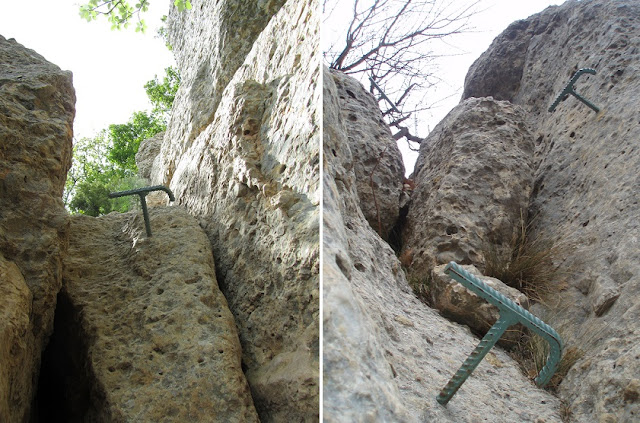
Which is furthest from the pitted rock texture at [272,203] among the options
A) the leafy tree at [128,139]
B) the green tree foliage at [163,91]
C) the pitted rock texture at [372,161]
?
the green tree foliage at [163,91]

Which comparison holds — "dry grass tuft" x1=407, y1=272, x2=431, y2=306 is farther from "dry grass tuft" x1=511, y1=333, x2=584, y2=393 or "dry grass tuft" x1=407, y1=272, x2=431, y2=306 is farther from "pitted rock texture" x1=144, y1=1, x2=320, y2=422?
"pitted rock texture" x1=144, y1=1, x2=320, y2=422

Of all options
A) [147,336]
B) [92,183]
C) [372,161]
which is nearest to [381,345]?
[147,336]

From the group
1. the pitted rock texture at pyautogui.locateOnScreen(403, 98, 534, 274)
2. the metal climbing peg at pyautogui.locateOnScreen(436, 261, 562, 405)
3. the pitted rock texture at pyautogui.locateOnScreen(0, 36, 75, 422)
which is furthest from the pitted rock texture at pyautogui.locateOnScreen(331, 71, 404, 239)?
the pitted rock texture at pyautogui.locateOnScreen(0, 36, 75, 422)

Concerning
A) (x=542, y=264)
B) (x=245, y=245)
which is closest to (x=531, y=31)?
(x=542, y=264)

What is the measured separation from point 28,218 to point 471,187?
10.4 ft

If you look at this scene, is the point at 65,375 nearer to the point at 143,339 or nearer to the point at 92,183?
the point at 143,339

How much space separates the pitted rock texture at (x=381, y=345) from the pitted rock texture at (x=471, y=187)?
633 millimetres

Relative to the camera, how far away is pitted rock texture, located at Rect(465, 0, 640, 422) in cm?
271

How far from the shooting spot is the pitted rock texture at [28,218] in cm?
186

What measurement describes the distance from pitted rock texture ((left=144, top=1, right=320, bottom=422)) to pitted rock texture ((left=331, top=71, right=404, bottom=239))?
3.66 ft

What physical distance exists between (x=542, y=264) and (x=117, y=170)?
3.95 meters

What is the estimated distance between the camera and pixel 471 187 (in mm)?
4102

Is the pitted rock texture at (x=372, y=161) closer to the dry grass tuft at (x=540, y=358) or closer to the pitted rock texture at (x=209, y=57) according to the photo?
the pitted rock texture at (x=209, y=57)

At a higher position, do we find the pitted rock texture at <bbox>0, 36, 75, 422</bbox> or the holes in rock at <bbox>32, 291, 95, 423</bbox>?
the pitted rock texture at <bbox>0, 36, 75, 422</bbox>
